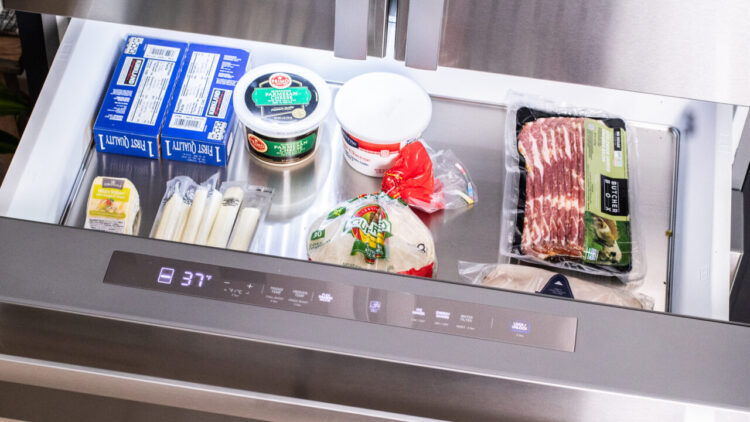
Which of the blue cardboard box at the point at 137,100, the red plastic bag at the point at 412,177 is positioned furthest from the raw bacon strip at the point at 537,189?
the blue cardboard box at the point at 137,100

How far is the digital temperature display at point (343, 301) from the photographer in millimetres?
726

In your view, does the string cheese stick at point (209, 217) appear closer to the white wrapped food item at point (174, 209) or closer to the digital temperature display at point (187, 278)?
the white wrapped food item at point (174, 209)

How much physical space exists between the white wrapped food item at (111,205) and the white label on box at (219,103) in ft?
0.50

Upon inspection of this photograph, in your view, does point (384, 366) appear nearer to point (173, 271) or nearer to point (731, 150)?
point (173, 271)

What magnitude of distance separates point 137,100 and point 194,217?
0.67 feet

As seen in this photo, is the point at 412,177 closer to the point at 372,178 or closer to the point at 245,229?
the point at 372,178

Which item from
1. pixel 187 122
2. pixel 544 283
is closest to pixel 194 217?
pixel 187 122

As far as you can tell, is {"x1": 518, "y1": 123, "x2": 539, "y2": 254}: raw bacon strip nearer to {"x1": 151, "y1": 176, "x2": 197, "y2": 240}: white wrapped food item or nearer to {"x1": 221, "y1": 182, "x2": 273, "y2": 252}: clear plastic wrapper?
{"x1": 221, "y1": 182, "x2": 273, "y2": 252}: clear plastic wrapper

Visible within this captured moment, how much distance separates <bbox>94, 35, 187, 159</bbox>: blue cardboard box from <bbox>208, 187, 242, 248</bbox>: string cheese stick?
0.14 metres

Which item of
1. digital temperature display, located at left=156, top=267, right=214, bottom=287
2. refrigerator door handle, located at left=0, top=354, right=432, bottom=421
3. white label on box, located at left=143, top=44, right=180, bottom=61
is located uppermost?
white label on box, located at left=143, top=44, right=180, bottom=61

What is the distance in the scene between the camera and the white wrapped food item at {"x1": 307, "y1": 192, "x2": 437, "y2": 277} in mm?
935

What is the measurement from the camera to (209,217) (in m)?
1.00

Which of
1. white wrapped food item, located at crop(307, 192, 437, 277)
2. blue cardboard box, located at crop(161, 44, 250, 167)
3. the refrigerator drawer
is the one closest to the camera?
the refrigerator drawer

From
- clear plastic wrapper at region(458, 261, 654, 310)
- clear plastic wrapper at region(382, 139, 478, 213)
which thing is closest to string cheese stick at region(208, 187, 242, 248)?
clear plastic wrapper at region(382, 139, 478, 213)
